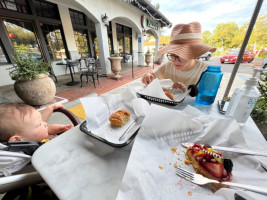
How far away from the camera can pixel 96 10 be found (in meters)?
4.11

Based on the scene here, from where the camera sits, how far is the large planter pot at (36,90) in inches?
92.4

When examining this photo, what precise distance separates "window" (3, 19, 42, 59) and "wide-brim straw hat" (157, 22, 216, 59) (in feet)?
16.6

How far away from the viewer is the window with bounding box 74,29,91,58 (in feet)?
20.0

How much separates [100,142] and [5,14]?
590 centimetres

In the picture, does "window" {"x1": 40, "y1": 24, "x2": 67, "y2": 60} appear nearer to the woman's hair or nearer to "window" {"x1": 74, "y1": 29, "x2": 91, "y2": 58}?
"window" {"x1": 74, "y1": 29, "x2": 91, "y2": 58}

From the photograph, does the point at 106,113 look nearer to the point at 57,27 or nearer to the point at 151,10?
the point at 57,27

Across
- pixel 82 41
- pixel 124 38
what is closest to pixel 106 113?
pixel 82 41

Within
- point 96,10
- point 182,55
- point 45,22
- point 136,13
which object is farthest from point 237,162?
point 136,13

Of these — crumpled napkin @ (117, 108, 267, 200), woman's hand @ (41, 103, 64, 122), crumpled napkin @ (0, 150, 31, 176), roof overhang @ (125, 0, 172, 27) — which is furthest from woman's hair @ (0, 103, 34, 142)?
roof overhang @ (125, 0, 172, 27)

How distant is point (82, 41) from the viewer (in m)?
6.43

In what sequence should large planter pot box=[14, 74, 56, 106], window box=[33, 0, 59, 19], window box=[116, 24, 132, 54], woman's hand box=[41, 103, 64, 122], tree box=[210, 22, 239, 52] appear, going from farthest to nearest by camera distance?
tree box=[210, 22, 239, 52]
window box=[116, 24, 132, 54]
window box=[33, 0, 59, 19]
large planter pot box=[14, 74, 56, 106]
woman's hand box=[41, 103, 64, 122]

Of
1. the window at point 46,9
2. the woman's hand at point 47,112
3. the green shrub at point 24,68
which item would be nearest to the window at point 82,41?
the window at point 46,9

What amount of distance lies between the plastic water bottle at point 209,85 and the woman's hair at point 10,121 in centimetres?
129

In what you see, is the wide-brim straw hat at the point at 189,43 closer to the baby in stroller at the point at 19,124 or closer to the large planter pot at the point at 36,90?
the baby in stroller at the point at 19,124
